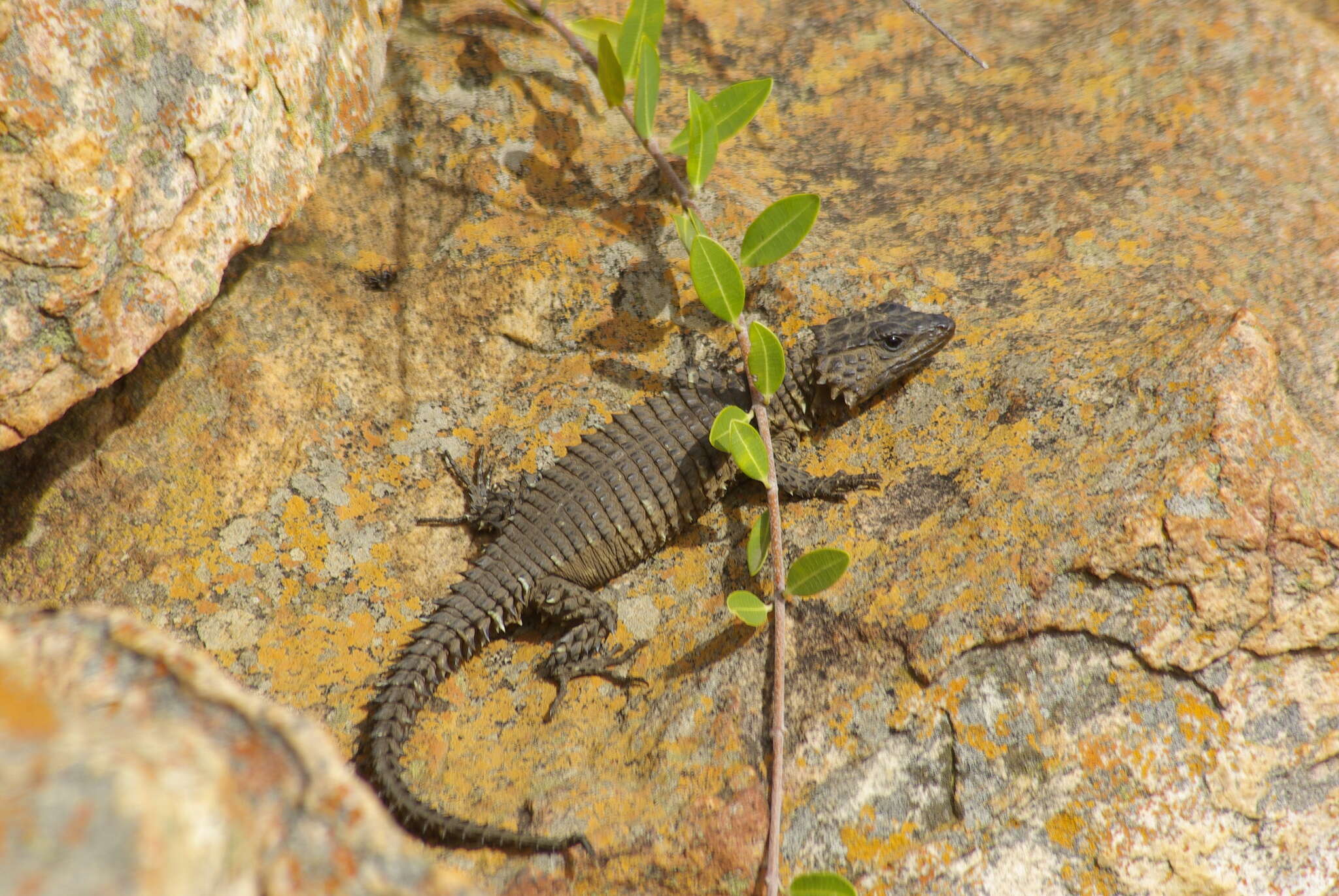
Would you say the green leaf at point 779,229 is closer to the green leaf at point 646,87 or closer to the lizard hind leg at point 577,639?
the green leaf at point 646,87

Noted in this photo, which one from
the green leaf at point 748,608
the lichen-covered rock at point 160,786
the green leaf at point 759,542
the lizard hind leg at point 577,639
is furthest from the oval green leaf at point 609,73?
the lichen-covered rock at point 160,786

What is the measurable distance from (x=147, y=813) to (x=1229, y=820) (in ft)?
9.93

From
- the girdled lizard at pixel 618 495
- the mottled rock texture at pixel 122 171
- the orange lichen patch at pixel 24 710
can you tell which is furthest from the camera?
the girdled lizard at pixel 618 495

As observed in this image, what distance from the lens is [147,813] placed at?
1.40m

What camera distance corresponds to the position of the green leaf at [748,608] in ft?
10.7

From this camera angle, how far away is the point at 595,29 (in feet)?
16.0

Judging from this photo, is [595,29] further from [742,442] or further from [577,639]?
[577,639]

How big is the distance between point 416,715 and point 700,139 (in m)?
2.87

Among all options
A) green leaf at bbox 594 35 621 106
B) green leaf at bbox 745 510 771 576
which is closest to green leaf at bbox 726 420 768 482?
green leaf at bbox 745 510 771 576

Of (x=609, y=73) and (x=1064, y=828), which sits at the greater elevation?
(x=609, y=73)

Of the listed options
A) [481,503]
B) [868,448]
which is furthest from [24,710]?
[868,448]

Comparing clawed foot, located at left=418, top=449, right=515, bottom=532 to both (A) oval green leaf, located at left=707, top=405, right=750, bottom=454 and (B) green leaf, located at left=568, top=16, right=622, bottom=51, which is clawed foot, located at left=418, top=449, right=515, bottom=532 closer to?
(A) oval green leaf, located at left=707, top=405, right=750, bottom=454

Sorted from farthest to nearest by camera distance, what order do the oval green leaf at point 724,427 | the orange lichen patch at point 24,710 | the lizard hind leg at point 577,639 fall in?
1. the lizard hind leg at point 577,639
2. the oval green leaf at point 724,427
3. the orange lichen patch at point 24,710

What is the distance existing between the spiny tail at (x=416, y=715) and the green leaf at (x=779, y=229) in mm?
2022
